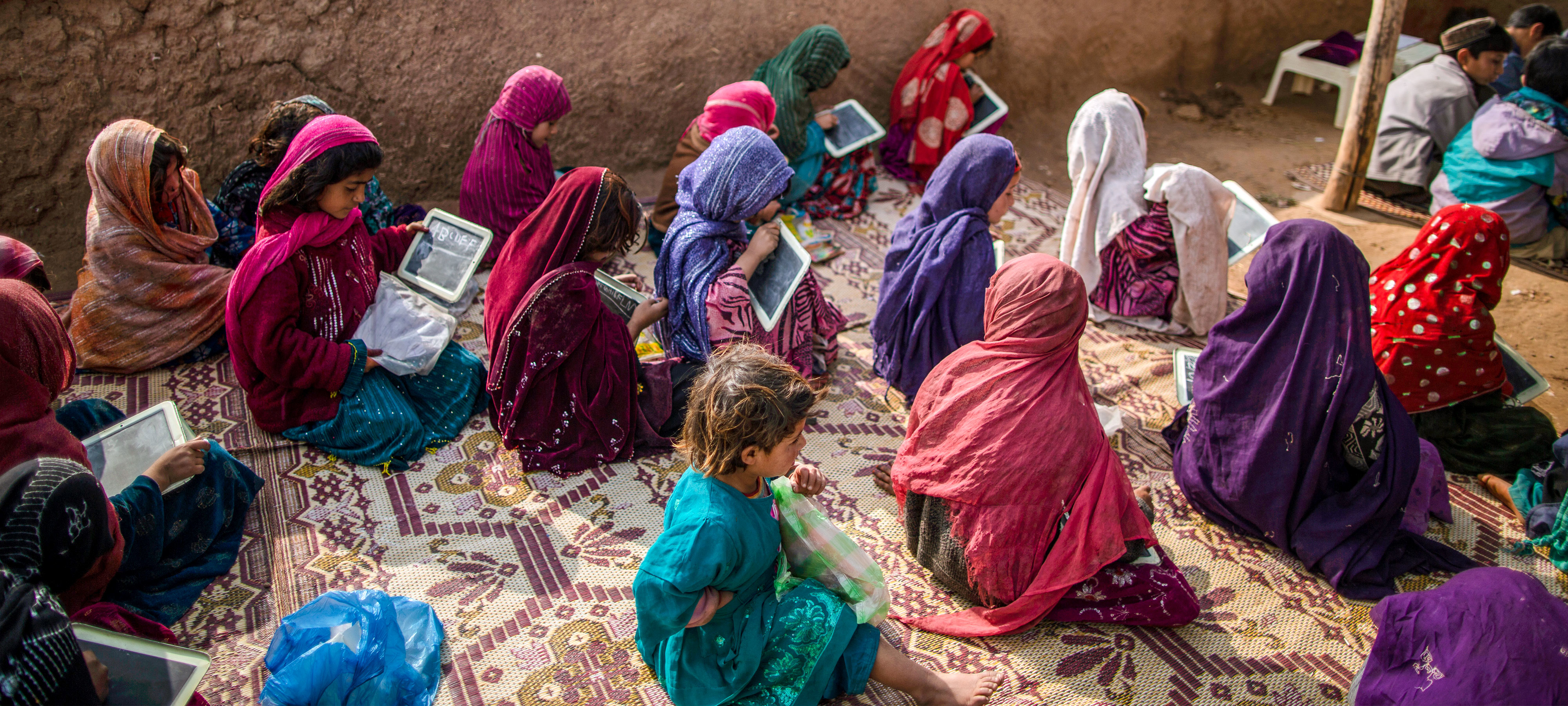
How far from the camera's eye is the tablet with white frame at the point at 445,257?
4.04 meters

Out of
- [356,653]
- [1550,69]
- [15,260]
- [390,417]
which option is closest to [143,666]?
[356,653]

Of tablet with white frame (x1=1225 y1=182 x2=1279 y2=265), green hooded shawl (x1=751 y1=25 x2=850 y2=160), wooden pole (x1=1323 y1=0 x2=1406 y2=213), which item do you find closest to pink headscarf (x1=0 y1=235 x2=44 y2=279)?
green hooded shawl (x1=751 y1=25 x2=850 y2=160)

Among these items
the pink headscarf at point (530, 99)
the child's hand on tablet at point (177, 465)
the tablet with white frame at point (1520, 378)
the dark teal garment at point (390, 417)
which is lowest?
the tablet with white frame at point (1520, 378)

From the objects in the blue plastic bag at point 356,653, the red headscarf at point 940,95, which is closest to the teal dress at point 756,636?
the blue plastic bag at point 356,653

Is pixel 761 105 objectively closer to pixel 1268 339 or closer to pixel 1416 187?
pixel 1268 339

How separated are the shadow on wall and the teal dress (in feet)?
13.5

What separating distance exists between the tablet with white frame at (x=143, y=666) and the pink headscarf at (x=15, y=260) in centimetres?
182

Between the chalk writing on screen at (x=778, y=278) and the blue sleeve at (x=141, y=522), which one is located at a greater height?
the chalk writing on screen at (x=778, y=278)

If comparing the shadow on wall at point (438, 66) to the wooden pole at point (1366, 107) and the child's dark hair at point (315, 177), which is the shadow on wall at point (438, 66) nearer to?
the wooden pole at point (1366, 107)

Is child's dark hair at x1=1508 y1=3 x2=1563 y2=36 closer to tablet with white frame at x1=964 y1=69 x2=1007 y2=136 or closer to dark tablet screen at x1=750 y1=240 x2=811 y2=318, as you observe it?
tablet with white frame at x1=964 y1=69 x2=1007 y2=136

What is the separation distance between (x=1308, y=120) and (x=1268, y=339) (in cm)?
628

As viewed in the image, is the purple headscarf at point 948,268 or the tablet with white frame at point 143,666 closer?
the tablet with white frame at point 143,666

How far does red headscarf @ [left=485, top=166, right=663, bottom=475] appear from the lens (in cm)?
353

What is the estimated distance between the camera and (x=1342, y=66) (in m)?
7.77
